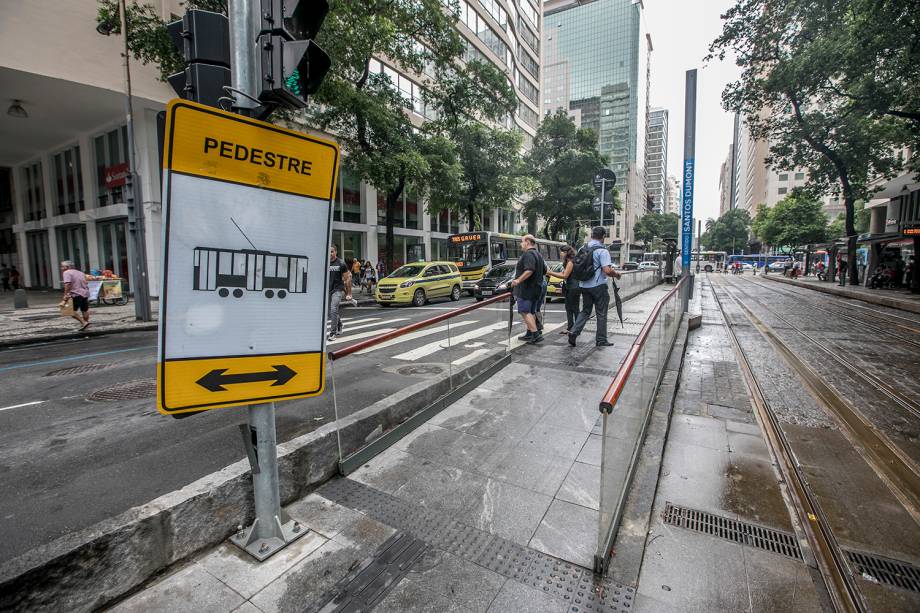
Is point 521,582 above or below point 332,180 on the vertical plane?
below

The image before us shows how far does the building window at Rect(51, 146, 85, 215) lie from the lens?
21016 mm

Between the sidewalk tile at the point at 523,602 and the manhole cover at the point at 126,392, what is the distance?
5.40 m

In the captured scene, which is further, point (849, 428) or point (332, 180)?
point (849, 428)

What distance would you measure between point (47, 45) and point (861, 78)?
101 feet

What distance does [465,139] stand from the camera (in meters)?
24.9

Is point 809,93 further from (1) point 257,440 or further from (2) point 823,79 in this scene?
(1) point 257,440

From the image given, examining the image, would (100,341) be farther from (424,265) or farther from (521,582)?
(521,582)

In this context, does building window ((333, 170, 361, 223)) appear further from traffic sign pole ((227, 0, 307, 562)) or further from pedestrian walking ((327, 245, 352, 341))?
traffic sign pole ((227, 0, 307, 562))

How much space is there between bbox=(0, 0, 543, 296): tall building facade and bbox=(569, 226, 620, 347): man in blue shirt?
44.1ft

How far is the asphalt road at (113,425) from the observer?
3.08 m

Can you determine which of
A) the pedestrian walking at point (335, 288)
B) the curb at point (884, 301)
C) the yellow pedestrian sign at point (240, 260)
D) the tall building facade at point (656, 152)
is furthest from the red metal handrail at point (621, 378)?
the tall building facade at point (656, 152)

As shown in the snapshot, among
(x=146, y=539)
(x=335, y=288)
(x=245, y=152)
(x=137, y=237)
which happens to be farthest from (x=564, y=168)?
Answer: (x=146, y=539)

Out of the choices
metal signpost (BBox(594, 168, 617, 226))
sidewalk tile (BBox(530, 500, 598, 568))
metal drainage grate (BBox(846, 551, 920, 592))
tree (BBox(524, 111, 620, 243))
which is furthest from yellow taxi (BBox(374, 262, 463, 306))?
tree (BBox(524, 111, 620, 243))

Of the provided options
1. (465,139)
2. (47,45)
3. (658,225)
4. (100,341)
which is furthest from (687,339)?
(658,225)
